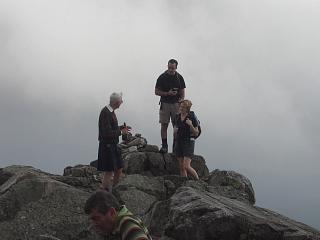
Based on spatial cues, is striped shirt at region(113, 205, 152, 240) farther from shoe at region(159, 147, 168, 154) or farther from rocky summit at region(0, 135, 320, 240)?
shoe at region(159, 147, 168, 154)

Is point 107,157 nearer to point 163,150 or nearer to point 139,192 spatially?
point 139,192

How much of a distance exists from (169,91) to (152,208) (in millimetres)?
5826

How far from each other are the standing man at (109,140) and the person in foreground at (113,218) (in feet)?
31.4

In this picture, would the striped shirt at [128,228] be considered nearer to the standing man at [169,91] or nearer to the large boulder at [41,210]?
the large boulder at [41,210]

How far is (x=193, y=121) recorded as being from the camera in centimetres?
1731

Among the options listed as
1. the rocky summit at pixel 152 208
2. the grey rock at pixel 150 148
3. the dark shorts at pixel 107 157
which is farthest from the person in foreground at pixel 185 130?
the grey rock at pixel 150 148

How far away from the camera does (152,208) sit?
612 inches

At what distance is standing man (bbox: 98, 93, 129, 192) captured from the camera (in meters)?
15.1

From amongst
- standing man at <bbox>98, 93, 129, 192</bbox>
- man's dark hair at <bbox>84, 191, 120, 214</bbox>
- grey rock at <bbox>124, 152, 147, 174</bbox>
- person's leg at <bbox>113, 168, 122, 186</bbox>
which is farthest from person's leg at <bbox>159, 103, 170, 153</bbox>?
man's dark hair at <bbox>84, 191, 120, 214</bbox>

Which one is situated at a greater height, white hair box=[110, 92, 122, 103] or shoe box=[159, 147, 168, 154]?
white hair box=[110, 92, 122, 103]

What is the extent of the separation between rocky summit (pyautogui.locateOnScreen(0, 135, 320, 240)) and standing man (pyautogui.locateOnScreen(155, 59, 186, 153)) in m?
2.23

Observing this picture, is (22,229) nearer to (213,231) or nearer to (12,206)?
(12,206)

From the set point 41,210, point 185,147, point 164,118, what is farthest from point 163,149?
point 41,210

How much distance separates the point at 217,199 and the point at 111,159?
3464mm
